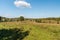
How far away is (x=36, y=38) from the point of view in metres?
22.4

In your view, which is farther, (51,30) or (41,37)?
(51,30)

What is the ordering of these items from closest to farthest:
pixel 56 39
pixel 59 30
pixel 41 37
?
pixel 56 39 < pixel 41 37 < pixel 59 30

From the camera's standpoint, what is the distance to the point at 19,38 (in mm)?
23250

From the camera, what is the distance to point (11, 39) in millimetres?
22906

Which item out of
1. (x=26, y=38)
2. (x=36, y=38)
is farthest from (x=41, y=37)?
(x=26, y=38)

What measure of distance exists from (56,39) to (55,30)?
5.00 metres

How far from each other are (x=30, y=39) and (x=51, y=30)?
6.03m

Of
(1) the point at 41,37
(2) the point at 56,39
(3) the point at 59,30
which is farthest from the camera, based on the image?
(3) the point at 59,30

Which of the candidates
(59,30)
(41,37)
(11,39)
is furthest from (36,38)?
(59,30)

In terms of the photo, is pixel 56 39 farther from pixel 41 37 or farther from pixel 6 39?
pixel 6 39

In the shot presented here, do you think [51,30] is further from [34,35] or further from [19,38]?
[19,38]

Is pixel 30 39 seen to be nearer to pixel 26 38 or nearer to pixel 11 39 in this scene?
pixel 26 38

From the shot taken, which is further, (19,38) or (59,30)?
(59,30)

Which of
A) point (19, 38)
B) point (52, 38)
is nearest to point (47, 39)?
point (52, 38)
